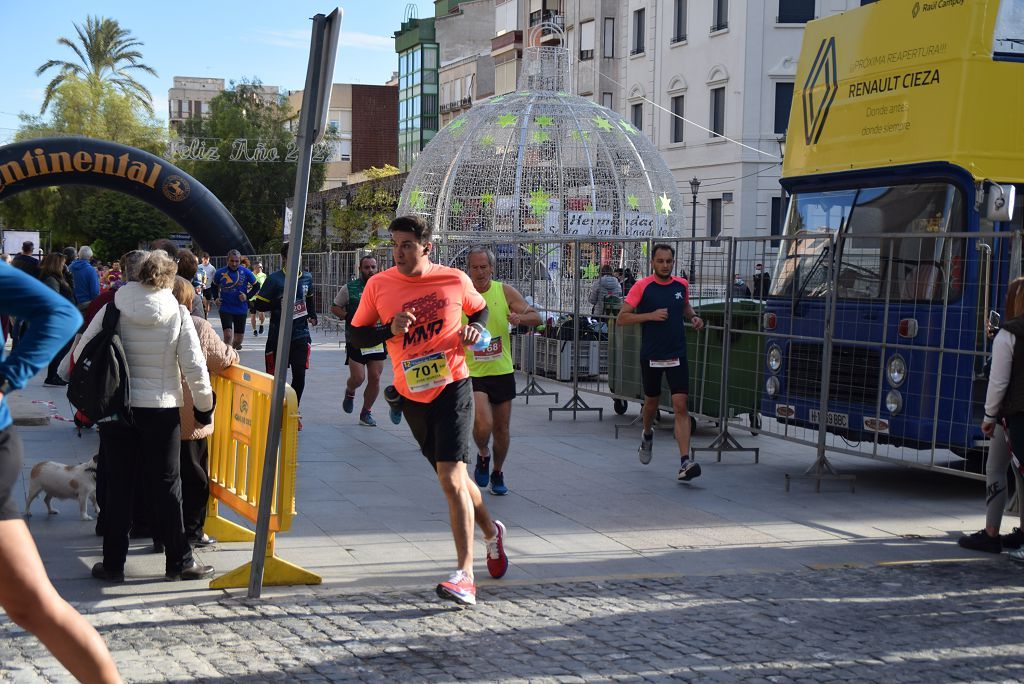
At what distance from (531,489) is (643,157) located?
16541 millimetres

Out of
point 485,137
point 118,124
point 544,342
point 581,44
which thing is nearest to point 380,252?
point 485,137

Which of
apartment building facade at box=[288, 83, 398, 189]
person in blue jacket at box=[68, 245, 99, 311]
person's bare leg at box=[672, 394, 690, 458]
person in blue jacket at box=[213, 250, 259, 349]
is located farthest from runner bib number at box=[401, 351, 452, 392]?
apartment building facade at box=[288, 83, 398, 189]

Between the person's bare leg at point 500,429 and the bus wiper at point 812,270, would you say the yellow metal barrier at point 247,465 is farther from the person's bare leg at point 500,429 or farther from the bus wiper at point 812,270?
the bus wiper at point 812,270

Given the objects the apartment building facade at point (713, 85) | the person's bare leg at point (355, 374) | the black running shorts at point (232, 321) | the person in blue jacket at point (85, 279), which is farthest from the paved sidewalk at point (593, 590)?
the apartment building facade at point (713, 85)

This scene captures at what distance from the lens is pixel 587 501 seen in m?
8.93

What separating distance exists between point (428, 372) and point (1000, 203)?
15.7 ft

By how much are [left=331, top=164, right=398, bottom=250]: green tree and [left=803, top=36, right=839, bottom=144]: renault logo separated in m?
30.6

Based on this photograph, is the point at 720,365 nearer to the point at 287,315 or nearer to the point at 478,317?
the point at 478,317

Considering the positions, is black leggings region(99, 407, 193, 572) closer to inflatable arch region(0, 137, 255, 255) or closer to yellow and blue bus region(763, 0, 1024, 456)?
yellow and blue bus region(763, 0, 1024, 456)

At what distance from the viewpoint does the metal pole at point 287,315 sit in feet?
19.2

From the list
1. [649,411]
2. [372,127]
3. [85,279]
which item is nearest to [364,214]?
[85,279]

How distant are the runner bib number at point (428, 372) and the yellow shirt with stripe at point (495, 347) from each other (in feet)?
8.39

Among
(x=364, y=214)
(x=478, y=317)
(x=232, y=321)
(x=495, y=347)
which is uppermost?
(x=364, y=214)

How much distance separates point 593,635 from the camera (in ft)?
18.3
